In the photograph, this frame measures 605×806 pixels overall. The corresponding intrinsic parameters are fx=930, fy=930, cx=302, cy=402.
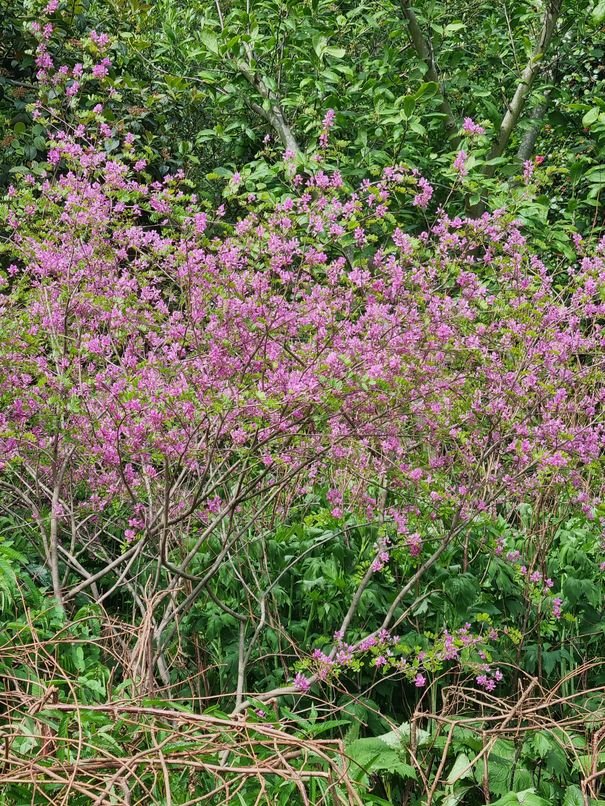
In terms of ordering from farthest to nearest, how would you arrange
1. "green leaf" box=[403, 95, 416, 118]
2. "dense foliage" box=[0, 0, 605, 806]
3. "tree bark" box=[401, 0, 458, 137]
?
1. "tree bark" box=[401, 0, 458, 137]
2. "green leaf" box=[403, 95, 416, 118]
3. "dense foliage" box=[0, 0, 605, 806]

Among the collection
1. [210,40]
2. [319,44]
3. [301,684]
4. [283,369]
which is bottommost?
[301,684]

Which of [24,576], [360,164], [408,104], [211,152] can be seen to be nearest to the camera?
[24,576]

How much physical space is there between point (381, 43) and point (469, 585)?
6.32 metres

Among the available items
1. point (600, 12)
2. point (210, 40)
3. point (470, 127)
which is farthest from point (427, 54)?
point (470, 127)

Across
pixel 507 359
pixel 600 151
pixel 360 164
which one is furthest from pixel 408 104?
pixel 507 359

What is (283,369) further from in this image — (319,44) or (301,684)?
(319,44)

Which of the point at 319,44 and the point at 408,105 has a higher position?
the point at 319,44

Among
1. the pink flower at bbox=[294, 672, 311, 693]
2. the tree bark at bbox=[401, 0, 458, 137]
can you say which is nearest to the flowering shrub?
the pink flower at bbox=[294, 672, 311, 693]

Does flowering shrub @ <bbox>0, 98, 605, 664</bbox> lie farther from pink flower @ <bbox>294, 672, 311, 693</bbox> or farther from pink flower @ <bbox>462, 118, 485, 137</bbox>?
pink flower @ <bbox>294, 672, 311, 693</bbox>

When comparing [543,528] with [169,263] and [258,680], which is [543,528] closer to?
[258,680]

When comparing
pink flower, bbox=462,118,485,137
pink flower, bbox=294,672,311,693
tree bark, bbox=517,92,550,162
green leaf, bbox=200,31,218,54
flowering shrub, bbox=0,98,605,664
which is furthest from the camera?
tree bark, bbox=517,92,550,162

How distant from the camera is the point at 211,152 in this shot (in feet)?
30.0

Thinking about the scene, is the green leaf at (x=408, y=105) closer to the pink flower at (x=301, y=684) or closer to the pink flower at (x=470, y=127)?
the pink flower at (x=470, y=127)

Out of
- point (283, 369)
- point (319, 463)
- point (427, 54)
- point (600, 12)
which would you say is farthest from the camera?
point (427, 54)
